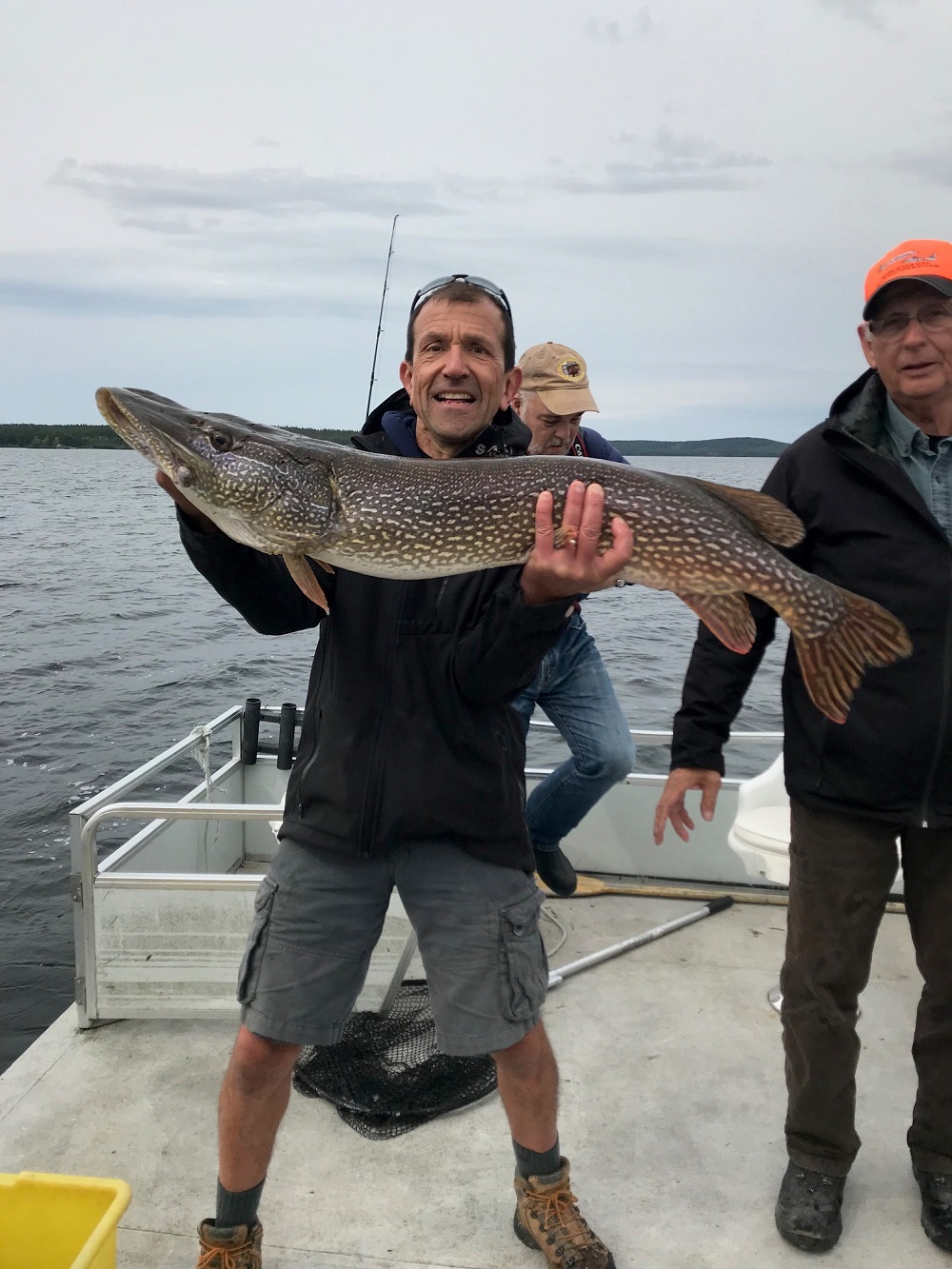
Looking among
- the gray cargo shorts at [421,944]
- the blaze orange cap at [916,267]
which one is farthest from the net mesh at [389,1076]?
the blaze orange cap at [916,267]

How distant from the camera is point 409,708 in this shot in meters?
2.37

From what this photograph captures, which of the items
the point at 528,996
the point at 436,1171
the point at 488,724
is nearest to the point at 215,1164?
the point at 436,1171

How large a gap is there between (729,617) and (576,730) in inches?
68.7

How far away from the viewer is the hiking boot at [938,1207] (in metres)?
2.66

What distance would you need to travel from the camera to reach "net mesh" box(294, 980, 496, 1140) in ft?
10.4

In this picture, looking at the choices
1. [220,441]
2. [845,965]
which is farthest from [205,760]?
[845,965]

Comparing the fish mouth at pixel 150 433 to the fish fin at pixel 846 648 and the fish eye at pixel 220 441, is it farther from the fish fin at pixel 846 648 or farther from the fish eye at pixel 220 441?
the fish fin at pixel 846 648

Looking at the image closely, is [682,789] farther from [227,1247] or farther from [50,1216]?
[50,1216]

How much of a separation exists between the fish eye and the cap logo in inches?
71.4

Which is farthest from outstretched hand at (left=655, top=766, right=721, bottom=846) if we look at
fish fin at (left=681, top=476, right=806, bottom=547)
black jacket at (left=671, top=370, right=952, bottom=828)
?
fish fin at (left=681, top=476, right=806, bottom=547)

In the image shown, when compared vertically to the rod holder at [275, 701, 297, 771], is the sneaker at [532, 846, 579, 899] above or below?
below

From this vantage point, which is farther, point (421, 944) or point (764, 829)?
point (764, 829)

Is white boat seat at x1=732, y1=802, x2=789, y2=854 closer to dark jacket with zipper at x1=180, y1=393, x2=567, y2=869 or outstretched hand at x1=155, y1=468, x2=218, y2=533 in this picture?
dark jacket with zipper at x1=180, y1=393, x2=567, y2=869

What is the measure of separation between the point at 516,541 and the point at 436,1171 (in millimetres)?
1953
